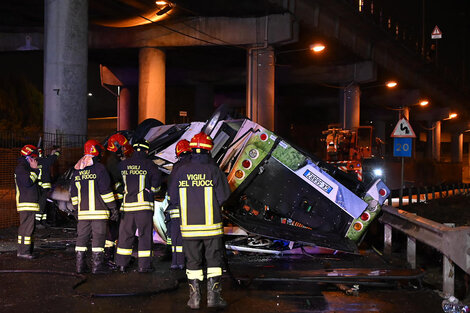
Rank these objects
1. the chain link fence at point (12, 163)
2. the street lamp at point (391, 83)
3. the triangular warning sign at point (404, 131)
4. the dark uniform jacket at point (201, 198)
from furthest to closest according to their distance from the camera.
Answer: the street lamp at point (391, 83) → the triangular warning sign at point (404, 131) → the chain link fence at point (12, 163) → the dark uniform jacket at point (201, 198)

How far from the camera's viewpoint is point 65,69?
52.1 ft

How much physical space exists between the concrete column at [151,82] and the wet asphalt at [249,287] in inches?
670

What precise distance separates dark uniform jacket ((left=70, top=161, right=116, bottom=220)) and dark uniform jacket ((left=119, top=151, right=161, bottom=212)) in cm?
22

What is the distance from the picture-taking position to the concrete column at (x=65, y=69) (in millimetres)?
15781

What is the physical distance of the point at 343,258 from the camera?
8.12 metres

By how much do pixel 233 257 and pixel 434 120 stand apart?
156 feet

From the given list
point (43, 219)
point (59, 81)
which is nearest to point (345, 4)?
point (59, 81)

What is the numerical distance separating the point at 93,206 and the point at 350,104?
2621 cm

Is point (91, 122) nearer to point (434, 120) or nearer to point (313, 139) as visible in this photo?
point (313, 139)

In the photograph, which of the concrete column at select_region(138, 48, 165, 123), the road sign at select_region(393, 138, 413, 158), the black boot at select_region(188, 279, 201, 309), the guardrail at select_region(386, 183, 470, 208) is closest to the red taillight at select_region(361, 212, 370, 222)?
the black boot at select_region(188, 279, 201, 309)

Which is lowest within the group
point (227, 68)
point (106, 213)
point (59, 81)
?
point (106, 213)

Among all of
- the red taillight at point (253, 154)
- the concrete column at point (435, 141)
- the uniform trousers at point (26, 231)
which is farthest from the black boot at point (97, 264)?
the concrete column at point (435, 141)

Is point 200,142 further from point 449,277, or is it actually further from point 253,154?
point 449,277

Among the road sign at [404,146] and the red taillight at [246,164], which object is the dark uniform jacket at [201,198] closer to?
the red taillight at [246,164]
